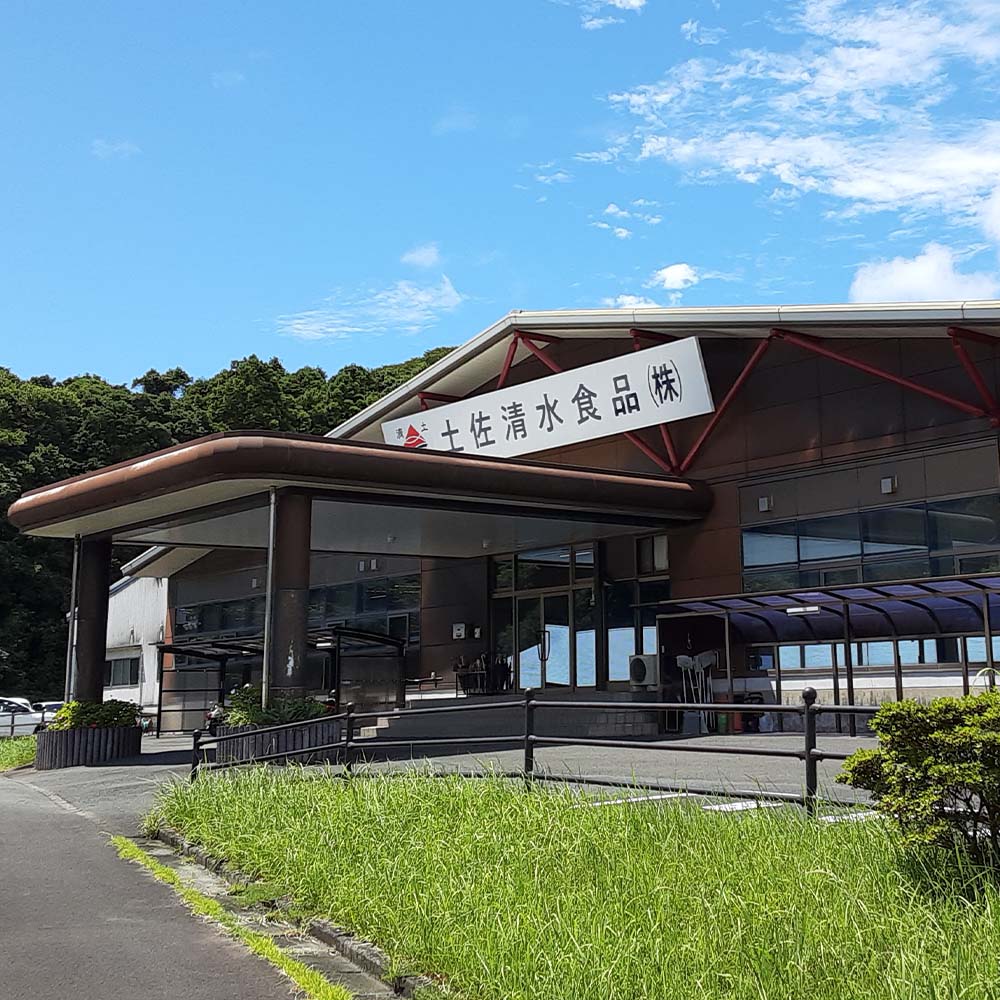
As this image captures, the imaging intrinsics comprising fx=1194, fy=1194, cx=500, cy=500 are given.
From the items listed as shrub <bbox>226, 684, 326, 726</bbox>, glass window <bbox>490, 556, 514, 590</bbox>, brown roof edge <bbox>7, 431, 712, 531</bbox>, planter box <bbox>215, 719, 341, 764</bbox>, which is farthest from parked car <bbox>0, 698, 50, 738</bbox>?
planter box <bbox>215, 719, 341, 764</bbox>

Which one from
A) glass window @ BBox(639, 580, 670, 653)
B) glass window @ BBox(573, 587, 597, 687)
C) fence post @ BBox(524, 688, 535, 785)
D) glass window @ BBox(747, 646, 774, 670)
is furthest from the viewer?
glass window @ BBox(573, 587, 597, 687)

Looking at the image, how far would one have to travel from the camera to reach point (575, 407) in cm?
2572

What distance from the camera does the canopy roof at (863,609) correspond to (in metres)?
19.5

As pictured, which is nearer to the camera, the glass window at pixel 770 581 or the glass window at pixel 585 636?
the glass window at pixel 770 581

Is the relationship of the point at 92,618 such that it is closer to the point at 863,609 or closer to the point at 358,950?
the point at 863,609

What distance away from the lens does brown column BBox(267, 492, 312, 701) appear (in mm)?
18547

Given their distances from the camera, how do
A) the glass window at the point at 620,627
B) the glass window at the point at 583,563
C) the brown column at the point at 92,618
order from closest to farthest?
the brown column at the point at 92,618 < the glass window at the point at 620,627 < the glass window at the point at 583,563

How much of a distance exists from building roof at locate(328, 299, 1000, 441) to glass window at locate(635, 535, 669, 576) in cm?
444

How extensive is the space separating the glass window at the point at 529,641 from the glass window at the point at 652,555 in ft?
10.2

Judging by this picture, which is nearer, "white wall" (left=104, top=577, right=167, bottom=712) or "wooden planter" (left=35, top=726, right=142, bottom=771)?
"wooden planter" (left=35, top=726, right=142, bottom=771)

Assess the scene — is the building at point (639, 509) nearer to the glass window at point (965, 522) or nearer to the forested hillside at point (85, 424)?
the glass window at point (965, 522)

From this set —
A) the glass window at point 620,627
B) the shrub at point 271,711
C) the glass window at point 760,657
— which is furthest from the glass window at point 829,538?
the shrub at point 271,711

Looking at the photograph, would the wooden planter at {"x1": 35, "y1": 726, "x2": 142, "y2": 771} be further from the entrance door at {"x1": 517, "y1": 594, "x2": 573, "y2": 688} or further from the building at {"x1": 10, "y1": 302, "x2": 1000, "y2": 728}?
the entrance door at {"x1": 517, "y1": 594, "x2": 573, "y2": 688}

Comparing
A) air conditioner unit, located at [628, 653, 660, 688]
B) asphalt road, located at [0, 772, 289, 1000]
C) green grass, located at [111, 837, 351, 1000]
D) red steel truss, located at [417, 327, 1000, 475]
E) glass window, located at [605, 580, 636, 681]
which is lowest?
asphalt road, located at [0, 772, 289, 1000]
